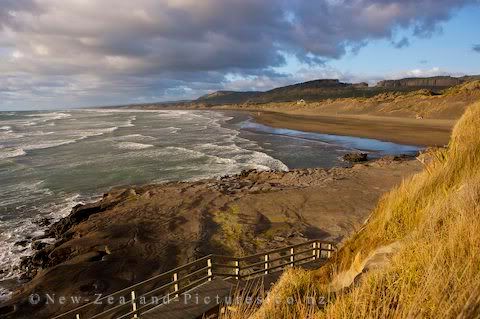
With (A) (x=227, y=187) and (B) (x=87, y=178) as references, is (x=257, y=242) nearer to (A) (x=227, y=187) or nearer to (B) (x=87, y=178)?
(A) (x=227, y=187)

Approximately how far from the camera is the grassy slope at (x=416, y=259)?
10.3ft

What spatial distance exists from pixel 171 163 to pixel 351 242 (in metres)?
27.6

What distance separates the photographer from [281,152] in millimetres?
39031

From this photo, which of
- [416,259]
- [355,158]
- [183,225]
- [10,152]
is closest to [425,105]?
[355,158]

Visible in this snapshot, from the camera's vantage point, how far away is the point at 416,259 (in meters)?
4.00

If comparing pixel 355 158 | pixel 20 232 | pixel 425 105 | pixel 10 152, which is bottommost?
pixel 20 232

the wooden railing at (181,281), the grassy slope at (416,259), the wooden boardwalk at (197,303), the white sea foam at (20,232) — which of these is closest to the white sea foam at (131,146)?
the white sea foam at (20,232)

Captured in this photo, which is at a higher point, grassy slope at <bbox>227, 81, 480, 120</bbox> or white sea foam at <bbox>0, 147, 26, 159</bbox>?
grassy slope at <bbox>227, 81, 480, 120</bbox>

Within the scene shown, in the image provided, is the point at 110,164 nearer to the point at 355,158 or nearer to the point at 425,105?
the point at 355,158

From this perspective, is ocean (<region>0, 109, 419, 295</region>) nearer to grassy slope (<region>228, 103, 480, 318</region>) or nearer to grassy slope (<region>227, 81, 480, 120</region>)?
grassy slope (<region>228, 103, 480, 318</region>)

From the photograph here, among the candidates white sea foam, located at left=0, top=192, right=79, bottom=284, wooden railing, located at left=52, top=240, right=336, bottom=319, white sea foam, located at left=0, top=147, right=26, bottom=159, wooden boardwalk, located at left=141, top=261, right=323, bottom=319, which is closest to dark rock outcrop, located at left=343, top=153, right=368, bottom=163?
wooden railing, located at left=52, top=240, right=336, bottom=319

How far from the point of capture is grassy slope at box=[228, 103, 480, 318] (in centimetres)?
312

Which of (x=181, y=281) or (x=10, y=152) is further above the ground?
(x=10, y=152)

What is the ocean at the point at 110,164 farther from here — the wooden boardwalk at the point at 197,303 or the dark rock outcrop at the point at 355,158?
the wooden boardwalk at the point at 197,303
